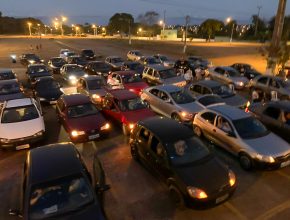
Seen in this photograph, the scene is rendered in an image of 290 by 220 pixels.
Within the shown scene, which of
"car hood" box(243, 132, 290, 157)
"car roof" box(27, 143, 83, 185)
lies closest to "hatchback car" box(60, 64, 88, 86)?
"car roof" box(27, 143, 83, 185)

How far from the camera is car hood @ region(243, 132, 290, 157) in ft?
28.7

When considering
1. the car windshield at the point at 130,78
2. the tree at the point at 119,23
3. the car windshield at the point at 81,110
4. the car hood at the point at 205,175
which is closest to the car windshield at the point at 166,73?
the car windshield at the point at 130,78

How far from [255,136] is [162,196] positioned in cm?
389

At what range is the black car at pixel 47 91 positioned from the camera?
52.4ft

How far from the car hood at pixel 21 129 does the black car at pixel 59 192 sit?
3.87 m

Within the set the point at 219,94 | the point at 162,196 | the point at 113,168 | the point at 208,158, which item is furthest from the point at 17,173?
the point at 219,94

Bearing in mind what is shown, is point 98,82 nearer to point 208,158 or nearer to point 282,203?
point 208,158

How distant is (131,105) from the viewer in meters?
12.4

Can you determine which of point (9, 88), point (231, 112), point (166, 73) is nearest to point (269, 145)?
point (231, 112)

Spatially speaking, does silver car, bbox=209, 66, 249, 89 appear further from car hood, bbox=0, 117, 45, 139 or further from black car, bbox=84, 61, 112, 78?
car hood, bbox=0, 117, 45, 139

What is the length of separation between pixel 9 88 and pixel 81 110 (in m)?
6.34

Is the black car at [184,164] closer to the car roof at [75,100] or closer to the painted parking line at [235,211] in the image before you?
the painted parking line at [235,211]

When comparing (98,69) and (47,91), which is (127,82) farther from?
(98,69)

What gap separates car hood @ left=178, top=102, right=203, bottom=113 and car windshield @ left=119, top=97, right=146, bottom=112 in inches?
75.5
